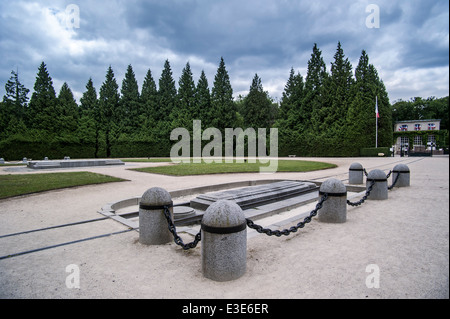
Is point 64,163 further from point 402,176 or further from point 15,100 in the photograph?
point 15,100

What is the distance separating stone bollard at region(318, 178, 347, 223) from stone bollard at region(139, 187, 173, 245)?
3.01 meters

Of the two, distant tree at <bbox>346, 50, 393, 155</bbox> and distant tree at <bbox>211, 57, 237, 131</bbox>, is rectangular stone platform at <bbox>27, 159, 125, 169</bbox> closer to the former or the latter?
distant tree at <bbox>211, 57, 237, 131</bbox>

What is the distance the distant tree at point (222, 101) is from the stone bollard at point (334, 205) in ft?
109

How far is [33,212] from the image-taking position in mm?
6137

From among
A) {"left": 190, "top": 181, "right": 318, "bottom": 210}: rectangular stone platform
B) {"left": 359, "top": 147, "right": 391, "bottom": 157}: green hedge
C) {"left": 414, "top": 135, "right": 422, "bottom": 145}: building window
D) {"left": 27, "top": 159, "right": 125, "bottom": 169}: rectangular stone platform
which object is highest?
{"left": 414, "top": 135, "right": 422, "bottom": 145}: building window

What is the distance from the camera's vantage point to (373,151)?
28.9m

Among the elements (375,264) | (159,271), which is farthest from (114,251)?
(375,264)

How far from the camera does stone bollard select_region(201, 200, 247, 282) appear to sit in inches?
114

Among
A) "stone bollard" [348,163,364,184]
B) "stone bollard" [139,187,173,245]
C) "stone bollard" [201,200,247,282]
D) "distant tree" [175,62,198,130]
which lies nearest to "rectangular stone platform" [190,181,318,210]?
"stone bollard" [139,187,173,245]

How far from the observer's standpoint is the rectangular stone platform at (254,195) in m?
6.39

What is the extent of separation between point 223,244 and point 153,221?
1494 mm

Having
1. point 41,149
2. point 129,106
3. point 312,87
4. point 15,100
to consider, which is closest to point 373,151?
point 312,87
